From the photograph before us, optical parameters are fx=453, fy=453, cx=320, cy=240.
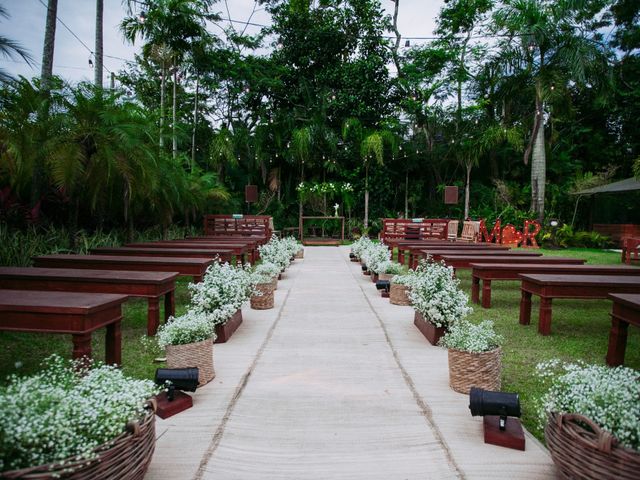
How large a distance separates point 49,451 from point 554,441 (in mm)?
2009

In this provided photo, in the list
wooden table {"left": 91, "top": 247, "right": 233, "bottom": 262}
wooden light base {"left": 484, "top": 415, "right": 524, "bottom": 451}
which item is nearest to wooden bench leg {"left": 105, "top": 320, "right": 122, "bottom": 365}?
wooden light base {"left": 484, "top": 415, "right": 524, "bottom": 451}

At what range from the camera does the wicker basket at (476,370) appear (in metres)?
3.03

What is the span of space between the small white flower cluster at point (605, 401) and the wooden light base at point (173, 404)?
2.00 metres

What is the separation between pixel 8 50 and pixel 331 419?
6864 millimetres

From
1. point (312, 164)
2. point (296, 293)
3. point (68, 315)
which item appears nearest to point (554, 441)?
point (68, 315)

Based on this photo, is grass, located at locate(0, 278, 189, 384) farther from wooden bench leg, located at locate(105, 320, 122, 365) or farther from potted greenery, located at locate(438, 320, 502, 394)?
potted greenery, located at locate(438, 320, 502, 394)

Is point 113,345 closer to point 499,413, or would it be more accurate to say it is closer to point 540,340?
point 499,413

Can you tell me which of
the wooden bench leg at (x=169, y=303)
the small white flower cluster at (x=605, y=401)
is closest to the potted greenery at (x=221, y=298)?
the wooden bench leg at (x=169, y=303)

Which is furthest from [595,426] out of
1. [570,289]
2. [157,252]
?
[157,252]

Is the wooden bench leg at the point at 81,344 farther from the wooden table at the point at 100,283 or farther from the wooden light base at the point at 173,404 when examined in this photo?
the wooden table at the point at 100,283

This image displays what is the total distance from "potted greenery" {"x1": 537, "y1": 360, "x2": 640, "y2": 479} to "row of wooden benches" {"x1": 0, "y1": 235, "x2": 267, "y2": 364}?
2.80 metres

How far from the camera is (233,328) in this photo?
4684 millimetres

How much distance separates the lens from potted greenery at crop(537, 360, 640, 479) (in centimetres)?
167

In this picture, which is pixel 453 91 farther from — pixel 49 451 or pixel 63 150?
pixel 49 451
